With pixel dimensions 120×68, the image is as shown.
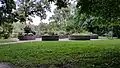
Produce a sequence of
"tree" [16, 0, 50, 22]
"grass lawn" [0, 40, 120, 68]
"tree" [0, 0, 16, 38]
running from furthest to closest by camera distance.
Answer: "tree" [16, 0, 50, 22]
"tree" [0, 0, 16, 38]
"grass lawn" [0, 40, 120, 68]

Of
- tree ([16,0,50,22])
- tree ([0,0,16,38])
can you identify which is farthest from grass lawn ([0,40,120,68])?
tree ([16,0,50,22])

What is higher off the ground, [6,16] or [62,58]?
[6,16]

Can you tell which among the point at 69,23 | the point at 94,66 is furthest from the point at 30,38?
the point at 94,66

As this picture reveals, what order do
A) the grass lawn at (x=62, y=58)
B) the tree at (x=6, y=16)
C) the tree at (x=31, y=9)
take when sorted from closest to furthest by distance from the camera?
the grass lawn at (x=62, y=58), the tree at (x=6, y=16), the tree at (x=31, y=9)

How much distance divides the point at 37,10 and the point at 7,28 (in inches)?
283

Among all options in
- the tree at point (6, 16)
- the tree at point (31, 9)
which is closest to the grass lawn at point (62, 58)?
the tree at point (6, 16)

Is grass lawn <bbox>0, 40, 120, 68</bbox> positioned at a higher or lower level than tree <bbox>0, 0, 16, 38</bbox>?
lower

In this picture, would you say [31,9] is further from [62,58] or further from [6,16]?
[62,58]

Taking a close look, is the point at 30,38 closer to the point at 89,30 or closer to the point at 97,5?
the point at 89,30

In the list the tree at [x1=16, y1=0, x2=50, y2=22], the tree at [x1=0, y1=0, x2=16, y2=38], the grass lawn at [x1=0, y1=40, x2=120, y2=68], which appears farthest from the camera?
the tree at [x1=16, y1=0, x2=50, y2=22]

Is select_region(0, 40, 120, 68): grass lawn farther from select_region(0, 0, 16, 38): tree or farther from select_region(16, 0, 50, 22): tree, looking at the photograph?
select_region(16, 0, 50, 22): tree

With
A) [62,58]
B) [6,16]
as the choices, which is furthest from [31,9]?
[62,58]

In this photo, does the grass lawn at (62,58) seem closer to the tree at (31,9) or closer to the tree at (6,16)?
the tree at (6,16)

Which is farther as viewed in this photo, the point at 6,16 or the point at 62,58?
the point at 6,16
